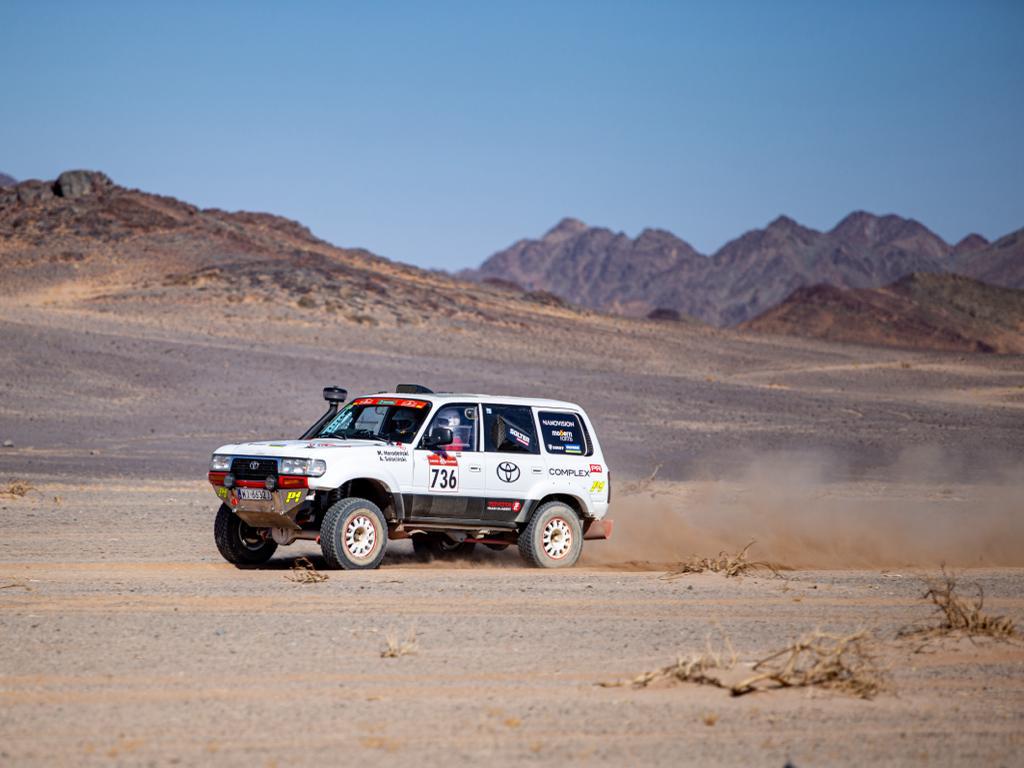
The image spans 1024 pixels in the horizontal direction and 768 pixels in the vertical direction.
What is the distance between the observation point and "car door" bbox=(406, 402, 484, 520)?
13867 mm

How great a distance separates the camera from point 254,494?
43.1 ft

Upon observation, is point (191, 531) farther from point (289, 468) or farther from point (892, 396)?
point (892, 396)

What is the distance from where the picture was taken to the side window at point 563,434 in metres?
14.9

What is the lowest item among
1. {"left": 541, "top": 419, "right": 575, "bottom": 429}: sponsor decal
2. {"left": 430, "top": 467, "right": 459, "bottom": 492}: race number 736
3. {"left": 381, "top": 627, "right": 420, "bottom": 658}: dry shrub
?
{"left": 381, "top": 627, "right": 420, "bottom": 658}: dry shrub

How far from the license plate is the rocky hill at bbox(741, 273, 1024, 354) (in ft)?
323

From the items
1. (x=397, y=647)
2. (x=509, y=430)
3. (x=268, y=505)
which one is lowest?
(x=397, y=647)

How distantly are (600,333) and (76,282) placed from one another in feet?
82.6

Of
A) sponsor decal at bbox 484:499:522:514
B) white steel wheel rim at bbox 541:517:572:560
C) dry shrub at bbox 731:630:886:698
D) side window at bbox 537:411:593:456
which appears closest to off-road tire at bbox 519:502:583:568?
white steel wheel rim at bbox 541:517:572:560

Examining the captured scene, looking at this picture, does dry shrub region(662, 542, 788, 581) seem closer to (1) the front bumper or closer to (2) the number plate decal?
(2) the number plate decal

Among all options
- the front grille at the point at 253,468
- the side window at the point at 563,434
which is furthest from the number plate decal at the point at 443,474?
the front grille at the point at 253,468

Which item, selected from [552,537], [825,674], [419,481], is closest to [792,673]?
[825,674]

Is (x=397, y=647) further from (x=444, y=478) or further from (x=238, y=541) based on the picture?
(x=238, y=541)

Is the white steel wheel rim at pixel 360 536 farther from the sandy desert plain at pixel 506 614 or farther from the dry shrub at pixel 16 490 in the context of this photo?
the dry shrub at pixel 16 490

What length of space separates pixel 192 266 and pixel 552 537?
58.0m
